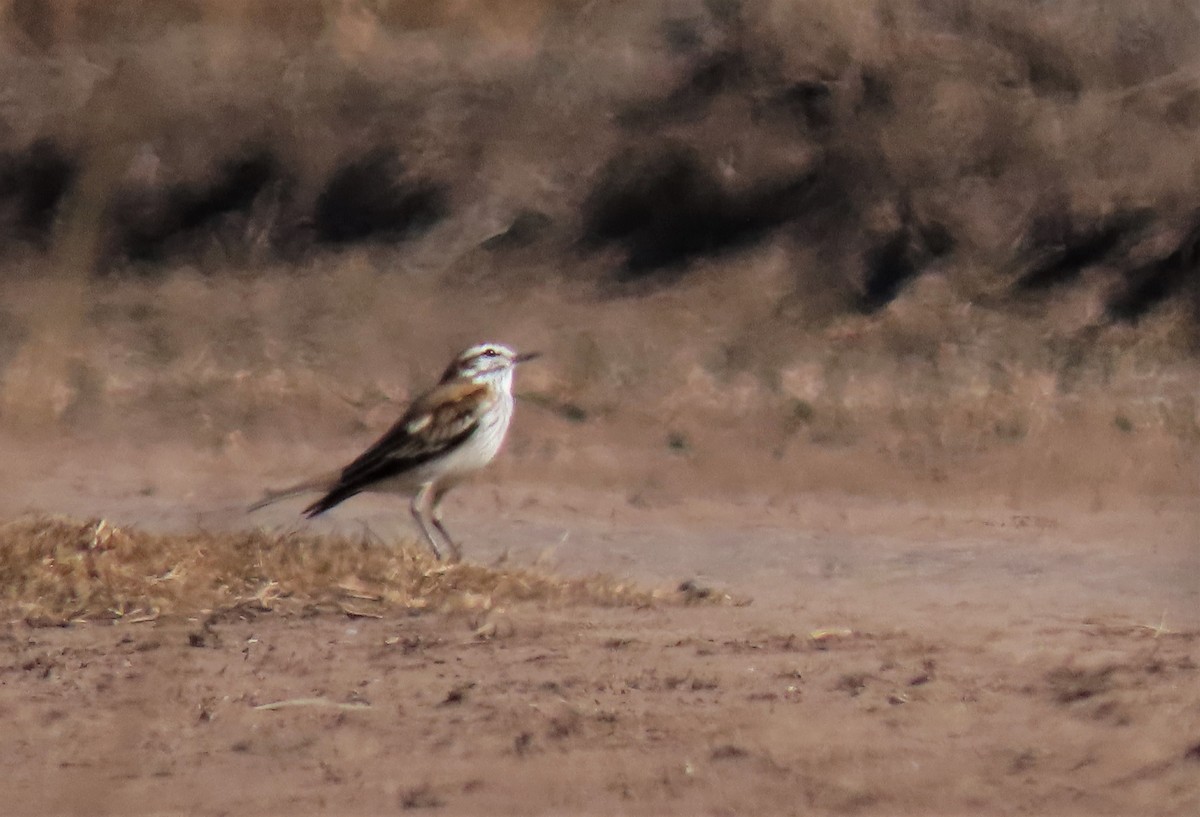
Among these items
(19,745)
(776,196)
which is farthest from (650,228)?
(19,745)

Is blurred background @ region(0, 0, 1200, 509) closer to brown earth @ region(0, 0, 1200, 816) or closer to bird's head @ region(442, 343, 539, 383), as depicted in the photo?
brown earth @ region(0, 0, 1200, 816)

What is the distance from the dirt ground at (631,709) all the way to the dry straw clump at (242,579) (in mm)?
170

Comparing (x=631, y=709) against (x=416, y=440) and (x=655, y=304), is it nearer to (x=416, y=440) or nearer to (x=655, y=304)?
(x=416, y=440)

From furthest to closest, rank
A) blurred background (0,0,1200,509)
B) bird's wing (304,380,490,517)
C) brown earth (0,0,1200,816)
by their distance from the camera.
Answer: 1. blurred background (0,0,1200,509)
2. bird's wing (304,380,490,517)
3. brown earth (0,0,1200,816)

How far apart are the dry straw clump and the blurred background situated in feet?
14.0

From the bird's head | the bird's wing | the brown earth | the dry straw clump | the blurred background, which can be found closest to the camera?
the dry straw clump

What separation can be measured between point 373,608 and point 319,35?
9503 millimetres

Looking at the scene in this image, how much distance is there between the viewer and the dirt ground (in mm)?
6645

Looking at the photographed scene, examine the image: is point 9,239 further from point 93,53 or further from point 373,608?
point 373,608

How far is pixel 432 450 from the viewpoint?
37.1 ft

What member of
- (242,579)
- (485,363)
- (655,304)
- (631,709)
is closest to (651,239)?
(655,304)

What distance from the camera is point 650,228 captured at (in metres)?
16.3

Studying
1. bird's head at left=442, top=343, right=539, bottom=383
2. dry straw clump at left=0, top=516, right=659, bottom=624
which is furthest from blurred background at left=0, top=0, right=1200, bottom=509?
dry straw clump at left=0, top=516, right=659, bottom=624

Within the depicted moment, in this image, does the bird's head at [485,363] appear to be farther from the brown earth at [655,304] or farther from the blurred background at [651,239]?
the blurred background at [651,239]
